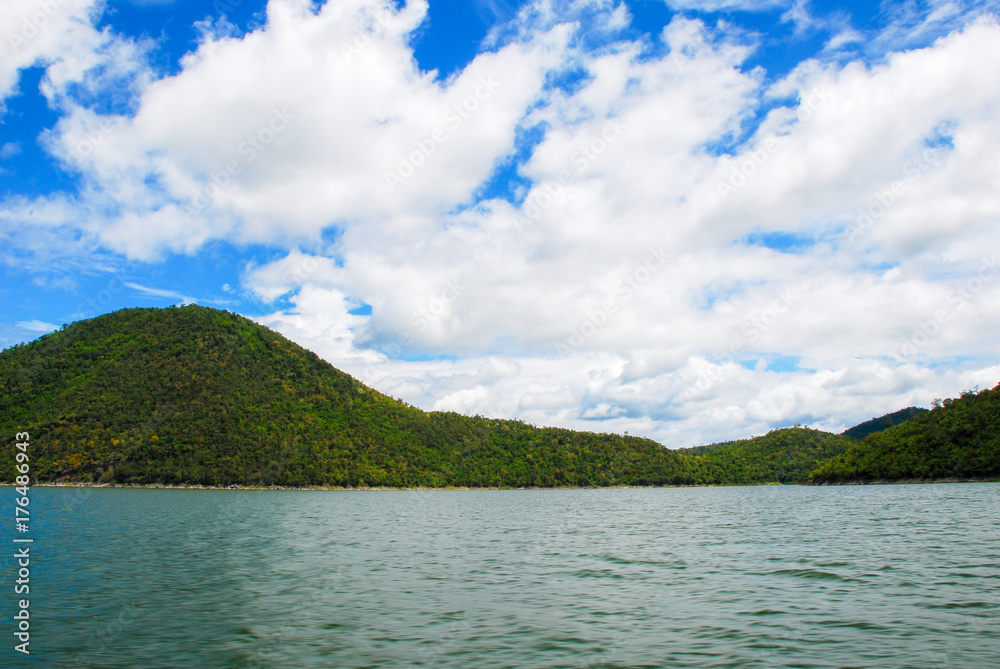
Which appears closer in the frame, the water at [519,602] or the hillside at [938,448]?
the water at [519,602]

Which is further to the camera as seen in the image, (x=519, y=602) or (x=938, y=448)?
(x=938, y=448)

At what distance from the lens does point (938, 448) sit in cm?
16812

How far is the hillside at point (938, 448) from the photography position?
157 metres

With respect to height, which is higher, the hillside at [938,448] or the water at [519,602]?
the hillside at [938,448]

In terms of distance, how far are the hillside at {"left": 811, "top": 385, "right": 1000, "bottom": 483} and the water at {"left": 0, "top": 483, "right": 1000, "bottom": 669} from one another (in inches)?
5599

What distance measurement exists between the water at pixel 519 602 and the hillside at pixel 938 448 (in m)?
142

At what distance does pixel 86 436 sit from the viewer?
188m

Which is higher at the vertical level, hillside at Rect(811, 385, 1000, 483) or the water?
hillside at Rect(811, 385, 1000, 483)

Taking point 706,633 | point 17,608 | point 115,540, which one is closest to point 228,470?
point 115,540

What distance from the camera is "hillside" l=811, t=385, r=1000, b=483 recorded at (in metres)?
157

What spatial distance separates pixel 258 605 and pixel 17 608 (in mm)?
8054

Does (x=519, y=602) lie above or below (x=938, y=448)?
below

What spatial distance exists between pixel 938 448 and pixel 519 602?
192122 mm

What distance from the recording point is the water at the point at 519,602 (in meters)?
16.1
